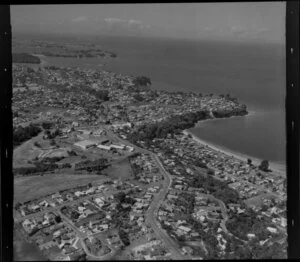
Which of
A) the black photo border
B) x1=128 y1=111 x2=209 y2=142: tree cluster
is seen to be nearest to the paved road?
x1=128 y1=111 x2=209 y2=142: tree cluster

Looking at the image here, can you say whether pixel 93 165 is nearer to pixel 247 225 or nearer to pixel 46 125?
pixel 46 125

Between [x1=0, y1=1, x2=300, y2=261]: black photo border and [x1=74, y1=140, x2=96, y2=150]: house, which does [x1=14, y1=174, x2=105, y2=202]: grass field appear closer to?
[x1=0, y1=1, x2=300, y2=261]: black photo border

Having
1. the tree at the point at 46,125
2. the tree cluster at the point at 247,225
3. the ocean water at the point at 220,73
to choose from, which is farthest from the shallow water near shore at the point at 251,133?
the tree at the point at 46,125

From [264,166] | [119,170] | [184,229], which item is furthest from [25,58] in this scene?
[264,166]

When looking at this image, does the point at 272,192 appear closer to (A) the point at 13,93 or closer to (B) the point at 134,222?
(B) the point at 134,222

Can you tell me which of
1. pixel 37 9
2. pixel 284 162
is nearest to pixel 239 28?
pixel 284 162
